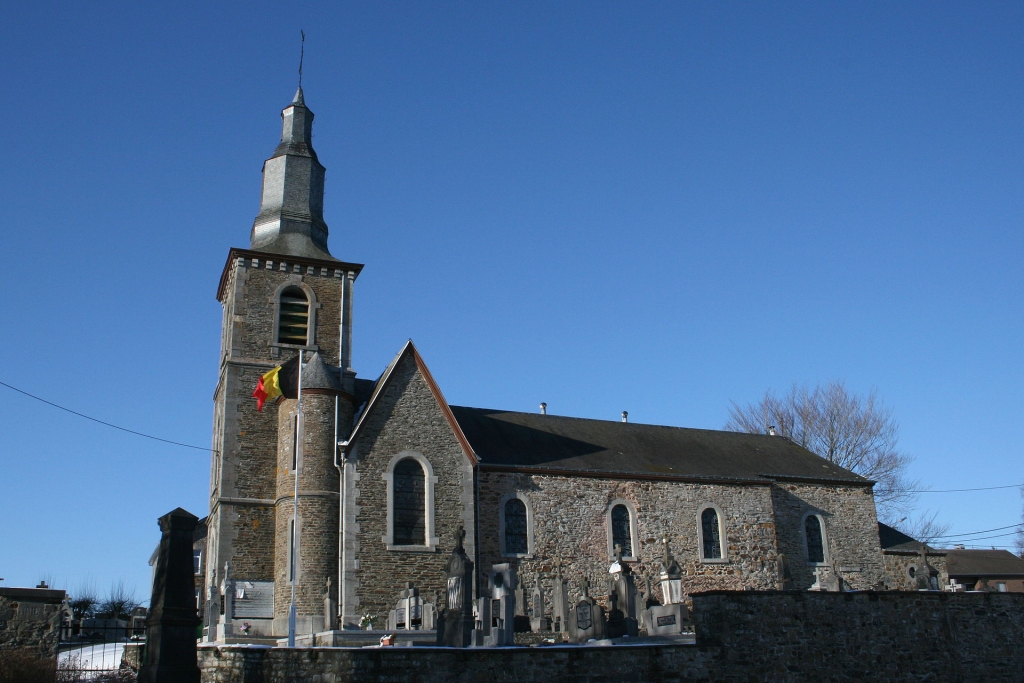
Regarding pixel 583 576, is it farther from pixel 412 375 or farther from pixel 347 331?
pixel 347 331

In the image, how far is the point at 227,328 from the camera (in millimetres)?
26516

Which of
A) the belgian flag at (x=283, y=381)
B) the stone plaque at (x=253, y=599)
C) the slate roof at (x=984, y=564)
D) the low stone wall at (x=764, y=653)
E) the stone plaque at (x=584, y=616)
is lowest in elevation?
the low stone wall at (x=764, y=653)

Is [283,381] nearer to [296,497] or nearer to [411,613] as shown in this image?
[296,497]

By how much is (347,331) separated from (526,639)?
1118 centimetres

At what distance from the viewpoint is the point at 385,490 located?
2220 centimetres

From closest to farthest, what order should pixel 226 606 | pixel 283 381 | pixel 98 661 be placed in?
pixel 98 661, pixel 226 606, pixel 283 381

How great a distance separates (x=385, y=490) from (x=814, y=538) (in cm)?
1399

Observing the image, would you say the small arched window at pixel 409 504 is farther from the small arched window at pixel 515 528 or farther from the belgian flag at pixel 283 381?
the belgian flag at pixel 283 381

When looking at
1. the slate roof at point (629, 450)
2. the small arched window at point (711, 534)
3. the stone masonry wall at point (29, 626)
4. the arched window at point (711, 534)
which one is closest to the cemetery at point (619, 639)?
the stone masonry wall at point (29, 626)

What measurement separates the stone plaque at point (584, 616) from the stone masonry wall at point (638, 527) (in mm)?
3970

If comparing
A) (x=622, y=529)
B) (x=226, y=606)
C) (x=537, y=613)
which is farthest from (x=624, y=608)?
(x=226, y=606)

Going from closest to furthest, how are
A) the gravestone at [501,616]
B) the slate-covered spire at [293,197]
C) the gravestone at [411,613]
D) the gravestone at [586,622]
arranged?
1. the gravestone at [501,616]
2. the gravestone at [586,622]
3. the gravestone at [411,613]
4. the slate-covered spire at [293,197]

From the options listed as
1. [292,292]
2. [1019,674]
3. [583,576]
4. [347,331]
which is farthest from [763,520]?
[292,292]

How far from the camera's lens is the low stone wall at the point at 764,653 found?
12898 millimetres
